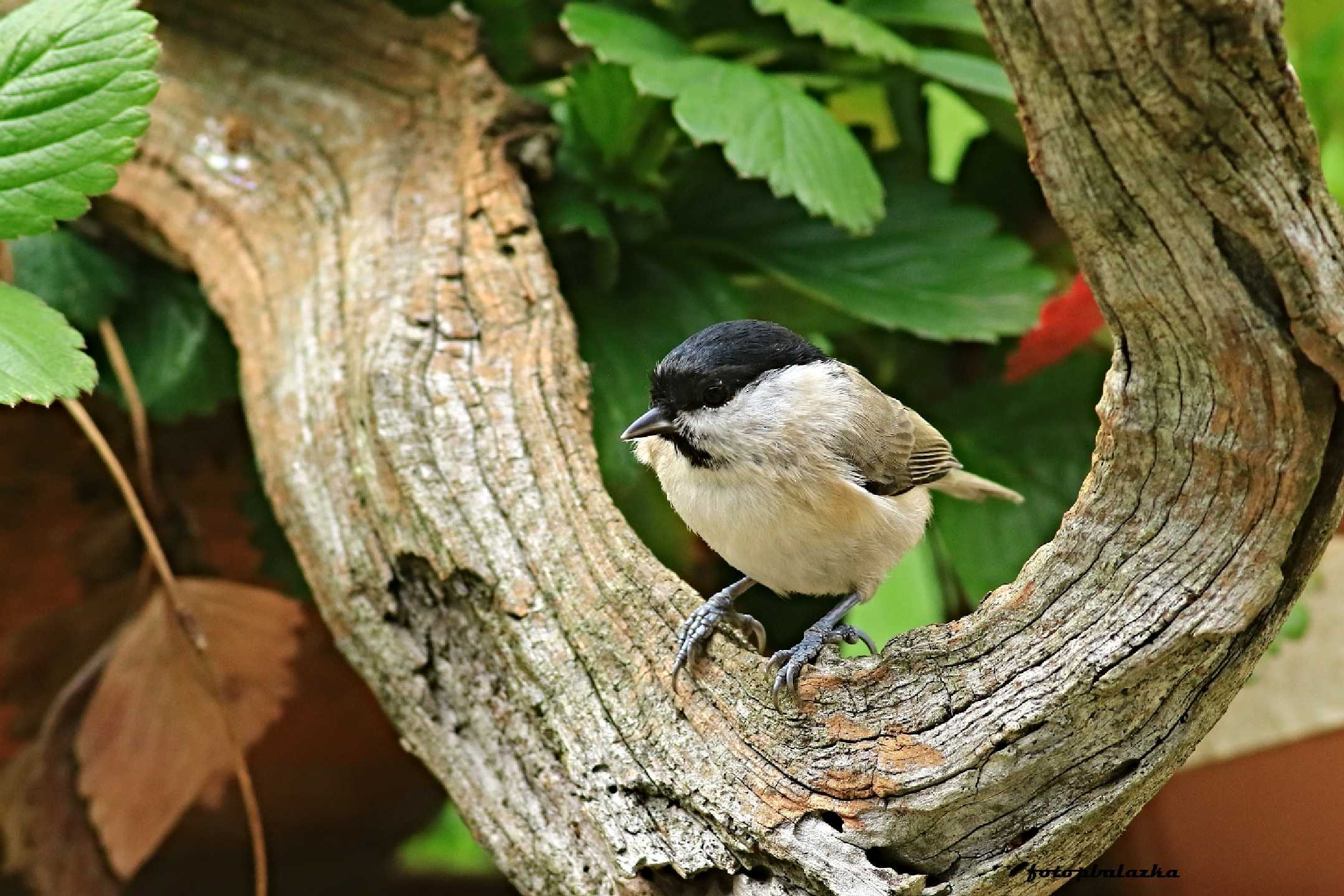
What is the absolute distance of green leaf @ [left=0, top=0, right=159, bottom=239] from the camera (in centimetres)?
160

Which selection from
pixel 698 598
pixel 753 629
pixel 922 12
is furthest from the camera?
pixel 922 12

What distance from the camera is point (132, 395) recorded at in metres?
2.29

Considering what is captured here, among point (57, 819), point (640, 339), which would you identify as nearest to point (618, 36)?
point (640, 339)

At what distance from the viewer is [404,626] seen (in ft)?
5.90

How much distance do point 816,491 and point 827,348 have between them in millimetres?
693

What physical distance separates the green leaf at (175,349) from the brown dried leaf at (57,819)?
549 millimetres

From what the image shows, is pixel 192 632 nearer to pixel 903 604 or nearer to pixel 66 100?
pixel 66 100

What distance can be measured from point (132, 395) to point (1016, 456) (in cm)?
177

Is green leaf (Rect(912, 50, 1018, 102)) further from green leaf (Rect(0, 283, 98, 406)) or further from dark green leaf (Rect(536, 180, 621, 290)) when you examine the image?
green leaf (Rect(0, 283, 98, 406))

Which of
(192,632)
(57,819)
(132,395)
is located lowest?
(57,819)

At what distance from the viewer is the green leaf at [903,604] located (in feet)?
6.74

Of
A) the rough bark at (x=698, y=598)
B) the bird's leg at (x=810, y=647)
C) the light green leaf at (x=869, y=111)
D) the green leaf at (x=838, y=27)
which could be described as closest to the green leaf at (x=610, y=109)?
the rough bark at (x=698, y=598)

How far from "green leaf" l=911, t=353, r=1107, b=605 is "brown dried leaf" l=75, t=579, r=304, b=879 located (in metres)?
1.32

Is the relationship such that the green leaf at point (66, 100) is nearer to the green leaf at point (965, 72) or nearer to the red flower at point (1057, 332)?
the green leaf at point (965, 72)
